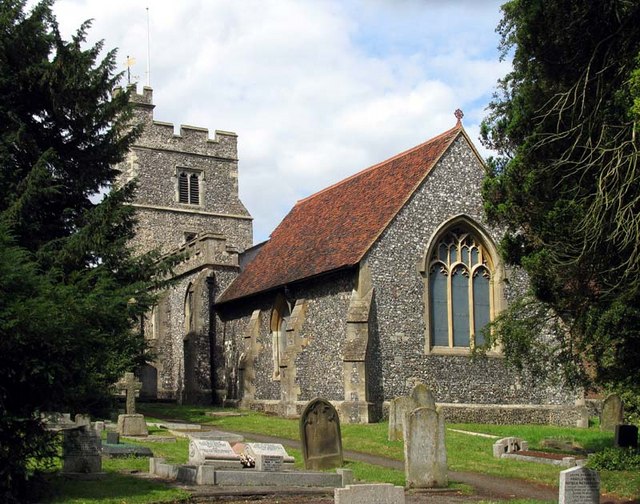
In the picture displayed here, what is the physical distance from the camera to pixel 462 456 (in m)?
17.9

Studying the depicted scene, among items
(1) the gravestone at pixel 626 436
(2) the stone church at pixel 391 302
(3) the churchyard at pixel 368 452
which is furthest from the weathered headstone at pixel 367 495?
(2) the stone church at pixel 391 302

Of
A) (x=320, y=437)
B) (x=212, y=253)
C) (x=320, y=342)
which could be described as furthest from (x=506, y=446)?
(x=212, y=253)

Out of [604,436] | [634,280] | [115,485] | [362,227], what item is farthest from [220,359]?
[634,280]

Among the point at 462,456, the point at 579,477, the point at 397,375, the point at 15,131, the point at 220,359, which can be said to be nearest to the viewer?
the point at 579,477

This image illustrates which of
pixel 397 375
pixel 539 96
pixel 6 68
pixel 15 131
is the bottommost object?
pixel 397 375

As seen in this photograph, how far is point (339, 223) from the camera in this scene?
28047mm

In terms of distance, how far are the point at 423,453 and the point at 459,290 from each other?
40.6ft

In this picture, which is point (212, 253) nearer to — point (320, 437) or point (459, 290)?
point (459, 290)

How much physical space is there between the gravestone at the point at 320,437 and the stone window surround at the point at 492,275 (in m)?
8.91

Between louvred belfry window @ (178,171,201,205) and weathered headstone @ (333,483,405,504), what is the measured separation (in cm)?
3547

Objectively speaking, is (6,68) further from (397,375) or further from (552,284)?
(552,284)

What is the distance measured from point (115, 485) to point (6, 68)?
13.2m

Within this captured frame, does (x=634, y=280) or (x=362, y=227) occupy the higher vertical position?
(x=362, y=227)

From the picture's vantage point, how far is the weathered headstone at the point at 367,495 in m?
9.88
